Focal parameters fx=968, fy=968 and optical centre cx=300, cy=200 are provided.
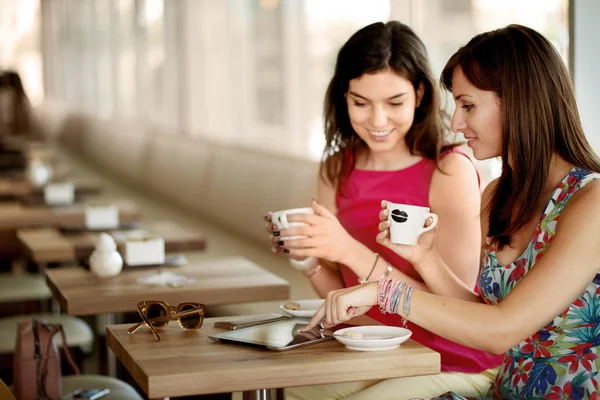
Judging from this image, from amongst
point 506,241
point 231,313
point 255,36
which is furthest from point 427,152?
point 255,36

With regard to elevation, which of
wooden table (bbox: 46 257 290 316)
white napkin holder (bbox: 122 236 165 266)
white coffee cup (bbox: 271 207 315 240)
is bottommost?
wooden table (bbox: 46 257 290 316)

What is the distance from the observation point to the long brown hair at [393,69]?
2541 mm

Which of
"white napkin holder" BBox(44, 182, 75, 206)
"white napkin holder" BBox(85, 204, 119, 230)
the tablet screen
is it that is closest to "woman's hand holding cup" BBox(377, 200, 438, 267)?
the tablet screen

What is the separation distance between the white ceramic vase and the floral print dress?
133 centimetres

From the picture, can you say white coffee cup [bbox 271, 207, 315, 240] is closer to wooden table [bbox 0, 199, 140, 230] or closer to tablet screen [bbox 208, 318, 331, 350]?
tablet screen [bbox 208, 318, 331, 350]

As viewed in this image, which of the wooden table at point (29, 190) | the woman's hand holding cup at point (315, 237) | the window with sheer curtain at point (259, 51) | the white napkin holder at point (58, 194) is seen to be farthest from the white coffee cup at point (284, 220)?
the wooden table at point (29, 190)

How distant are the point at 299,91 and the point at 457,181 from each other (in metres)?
3.23

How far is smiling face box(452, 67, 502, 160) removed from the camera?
1943 mm

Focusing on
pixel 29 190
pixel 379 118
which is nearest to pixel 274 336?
pixel 379 118

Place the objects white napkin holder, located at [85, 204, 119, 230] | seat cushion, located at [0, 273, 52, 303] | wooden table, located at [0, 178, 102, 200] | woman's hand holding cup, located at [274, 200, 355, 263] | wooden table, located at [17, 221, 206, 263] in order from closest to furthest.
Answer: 1. woman's hand holding cup, located at [274, 200, 355, 263]
2. wooden table, located at [17, 221, 206, 263]
3. seat cushion, located at [0, 273, 52, 303]
4. white napkin holder, located at [85, 204, 119, 230]
5. wooden table, located at [0, 178, 102, 200]

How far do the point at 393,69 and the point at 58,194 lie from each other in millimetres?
2872

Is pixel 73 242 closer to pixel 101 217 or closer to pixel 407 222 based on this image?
pixel 101 217

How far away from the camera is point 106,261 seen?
2984 mm

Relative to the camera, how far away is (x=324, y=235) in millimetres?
2348
